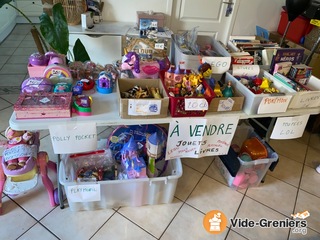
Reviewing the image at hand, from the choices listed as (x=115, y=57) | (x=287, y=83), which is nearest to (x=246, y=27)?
(x=115, y=57)

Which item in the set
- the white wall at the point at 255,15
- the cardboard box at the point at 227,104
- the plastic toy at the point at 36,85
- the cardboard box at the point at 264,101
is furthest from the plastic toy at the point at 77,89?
the white wall at the point at 255,15

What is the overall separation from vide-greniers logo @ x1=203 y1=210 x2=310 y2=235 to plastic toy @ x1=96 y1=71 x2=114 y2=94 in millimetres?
922

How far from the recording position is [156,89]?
1.24 metres

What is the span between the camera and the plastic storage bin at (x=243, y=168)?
1517 mm

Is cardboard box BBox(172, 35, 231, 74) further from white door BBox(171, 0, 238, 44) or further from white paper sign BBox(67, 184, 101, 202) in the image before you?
white door BBox(171, 0, 238, 44)

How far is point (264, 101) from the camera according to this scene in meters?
1.21

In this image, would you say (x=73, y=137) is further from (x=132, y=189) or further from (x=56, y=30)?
(x=56, y=30)

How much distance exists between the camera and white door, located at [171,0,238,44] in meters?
2.46

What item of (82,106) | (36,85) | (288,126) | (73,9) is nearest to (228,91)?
(288,126)

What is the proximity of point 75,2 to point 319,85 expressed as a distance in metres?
1.90

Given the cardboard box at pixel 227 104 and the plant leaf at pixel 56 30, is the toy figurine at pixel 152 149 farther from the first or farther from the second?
the plant leaf at pixel 56 30

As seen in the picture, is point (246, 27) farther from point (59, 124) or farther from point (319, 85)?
point (59, 124)

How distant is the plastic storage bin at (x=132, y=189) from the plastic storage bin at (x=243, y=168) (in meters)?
0.41

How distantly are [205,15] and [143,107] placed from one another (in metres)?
1.85
